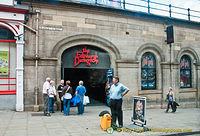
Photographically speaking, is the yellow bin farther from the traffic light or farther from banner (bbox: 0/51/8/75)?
the traffic light

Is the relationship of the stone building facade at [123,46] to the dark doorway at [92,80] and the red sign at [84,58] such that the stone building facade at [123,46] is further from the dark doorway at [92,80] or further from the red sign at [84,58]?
the dark doorway at [92,80]

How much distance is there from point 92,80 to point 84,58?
496 cm

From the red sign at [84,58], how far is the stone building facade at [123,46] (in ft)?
1.18

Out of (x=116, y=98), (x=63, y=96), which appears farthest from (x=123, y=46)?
(x=116, y=98)

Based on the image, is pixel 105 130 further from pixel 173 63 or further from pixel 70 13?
pixel 173 63

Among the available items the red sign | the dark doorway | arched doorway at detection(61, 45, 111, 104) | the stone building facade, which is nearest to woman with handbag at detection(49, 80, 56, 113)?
the stone building facade

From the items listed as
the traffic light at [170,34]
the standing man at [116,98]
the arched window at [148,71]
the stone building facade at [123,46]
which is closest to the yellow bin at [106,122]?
the standing man at [116,98]

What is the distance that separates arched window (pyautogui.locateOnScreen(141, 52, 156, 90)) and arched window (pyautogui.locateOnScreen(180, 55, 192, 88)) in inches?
110

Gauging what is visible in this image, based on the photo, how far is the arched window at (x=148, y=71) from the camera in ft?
45.4

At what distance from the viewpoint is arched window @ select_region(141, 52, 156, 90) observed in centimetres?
1384

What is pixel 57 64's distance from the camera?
11.2 m

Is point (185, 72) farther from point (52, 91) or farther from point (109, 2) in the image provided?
point (52, 91)

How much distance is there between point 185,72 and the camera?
15805mm

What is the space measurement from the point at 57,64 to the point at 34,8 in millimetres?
3245
